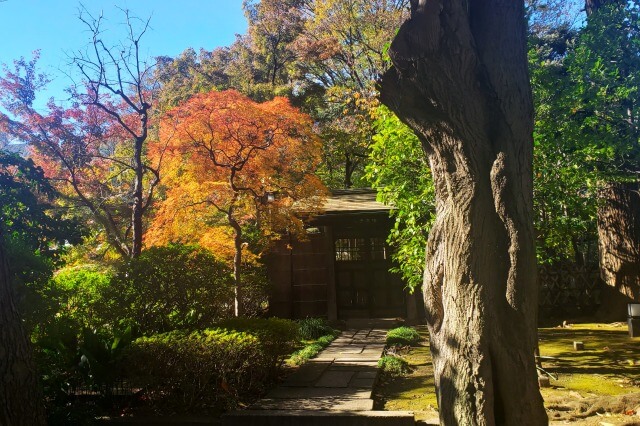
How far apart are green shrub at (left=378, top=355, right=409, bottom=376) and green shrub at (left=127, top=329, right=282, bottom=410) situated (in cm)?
291

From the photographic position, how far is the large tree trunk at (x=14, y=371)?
4602 mm

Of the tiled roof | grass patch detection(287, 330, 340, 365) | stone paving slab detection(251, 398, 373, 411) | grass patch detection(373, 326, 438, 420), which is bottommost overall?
grass patch detection(373, 326, 438, 420)

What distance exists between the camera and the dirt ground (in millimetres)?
5859

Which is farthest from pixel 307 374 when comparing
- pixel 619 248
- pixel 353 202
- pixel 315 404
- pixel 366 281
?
pixel 619 248

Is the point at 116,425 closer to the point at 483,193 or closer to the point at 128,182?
the point at 483,193

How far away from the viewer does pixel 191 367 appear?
641 cm

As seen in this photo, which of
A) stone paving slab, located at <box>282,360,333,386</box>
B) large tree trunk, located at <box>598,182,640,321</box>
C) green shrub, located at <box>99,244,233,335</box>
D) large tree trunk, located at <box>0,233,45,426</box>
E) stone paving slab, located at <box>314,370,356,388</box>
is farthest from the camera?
large tree trunk, located at <box>598,182,640,321</box>

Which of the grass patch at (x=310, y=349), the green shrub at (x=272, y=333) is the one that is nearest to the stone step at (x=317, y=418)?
the green shrub at (x=272, y=333)

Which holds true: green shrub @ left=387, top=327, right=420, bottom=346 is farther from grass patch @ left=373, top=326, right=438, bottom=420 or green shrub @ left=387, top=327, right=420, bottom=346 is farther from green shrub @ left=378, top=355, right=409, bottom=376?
green shrub @ left=378, top=355, right=409, bottom=376

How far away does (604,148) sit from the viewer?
8.54 metres

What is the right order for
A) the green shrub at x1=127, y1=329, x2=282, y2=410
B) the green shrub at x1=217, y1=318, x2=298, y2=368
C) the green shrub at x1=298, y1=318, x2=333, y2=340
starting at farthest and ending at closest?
the green shrub at x1=298, y1=318, x2=333, y2=340 < the green shrub at x1=217, y1=318, x2=298, y2=368 < the green shrub at x1=127, y1=329, x2=282, y2=410

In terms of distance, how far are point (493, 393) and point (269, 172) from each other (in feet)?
31.2

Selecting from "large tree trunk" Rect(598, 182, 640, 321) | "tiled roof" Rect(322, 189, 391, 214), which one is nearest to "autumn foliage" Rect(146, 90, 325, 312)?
"tiled roof" Rect(322, 189, 391, 214)

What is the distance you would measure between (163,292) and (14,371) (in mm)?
3659
